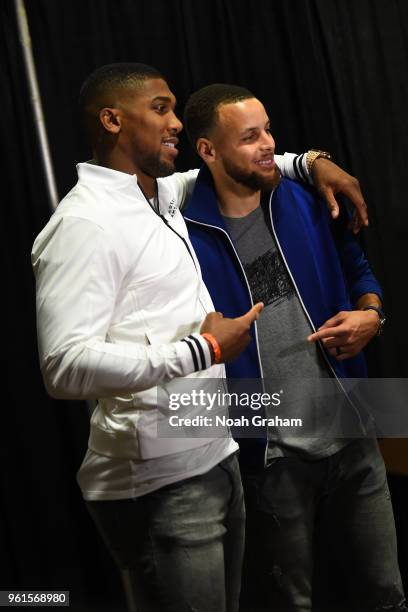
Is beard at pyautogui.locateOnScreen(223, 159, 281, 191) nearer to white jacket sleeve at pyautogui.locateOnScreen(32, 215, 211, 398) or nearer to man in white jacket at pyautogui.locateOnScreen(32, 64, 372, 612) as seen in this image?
man in white jacket at pyautogui.locateOnScreen(32, 64, 372, 612)

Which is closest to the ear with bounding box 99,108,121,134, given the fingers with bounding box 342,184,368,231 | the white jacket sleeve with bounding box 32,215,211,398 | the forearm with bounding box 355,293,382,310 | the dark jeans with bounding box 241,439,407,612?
the white jacket sleeve with bounding box 32,215,211,398

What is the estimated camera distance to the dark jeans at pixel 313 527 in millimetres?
1602

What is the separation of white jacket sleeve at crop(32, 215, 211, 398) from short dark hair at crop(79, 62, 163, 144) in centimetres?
27

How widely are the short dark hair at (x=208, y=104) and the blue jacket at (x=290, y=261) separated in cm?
11

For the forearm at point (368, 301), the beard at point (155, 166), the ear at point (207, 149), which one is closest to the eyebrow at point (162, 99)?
the beard at point (155, 166)

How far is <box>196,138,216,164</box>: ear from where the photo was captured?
5.60ft

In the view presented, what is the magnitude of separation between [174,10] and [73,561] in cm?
165

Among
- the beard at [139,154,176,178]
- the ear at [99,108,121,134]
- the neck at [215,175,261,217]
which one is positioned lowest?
the neck at [215,175,261,217]

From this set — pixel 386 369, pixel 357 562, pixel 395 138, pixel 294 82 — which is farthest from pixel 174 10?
pixel 357 562

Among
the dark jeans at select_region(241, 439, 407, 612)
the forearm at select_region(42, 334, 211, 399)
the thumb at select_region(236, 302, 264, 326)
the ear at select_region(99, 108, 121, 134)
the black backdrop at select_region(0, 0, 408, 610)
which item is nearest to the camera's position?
the forearm at select_region(42, 334, 211, 399)

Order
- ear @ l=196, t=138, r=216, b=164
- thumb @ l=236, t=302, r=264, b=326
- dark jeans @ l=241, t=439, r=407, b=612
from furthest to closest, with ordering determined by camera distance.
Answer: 1. ear @ l=196, t=138, r=216, b=164
2. dark jeans @ l=241, t=439, r=407, b=612
3. thumb @ l=236, t=302, r=264, b=326

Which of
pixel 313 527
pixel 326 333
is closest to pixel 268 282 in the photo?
pixel 326 333

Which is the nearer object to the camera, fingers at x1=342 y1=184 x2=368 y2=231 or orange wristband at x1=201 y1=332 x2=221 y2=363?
orange wristband at x1=201 y1=332 x2=221 y2=363

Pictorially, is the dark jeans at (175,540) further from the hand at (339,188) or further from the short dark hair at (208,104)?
the short dark hair at (208,104)
